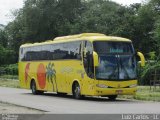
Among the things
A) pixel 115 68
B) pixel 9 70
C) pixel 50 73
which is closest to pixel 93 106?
pixel 115 68

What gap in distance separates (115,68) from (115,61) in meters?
0.37

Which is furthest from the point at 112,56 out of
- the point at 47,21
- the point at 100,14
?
the point at 47,21

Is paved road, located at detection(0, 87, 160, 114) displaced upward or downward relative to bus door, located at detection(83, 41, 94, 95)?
downward

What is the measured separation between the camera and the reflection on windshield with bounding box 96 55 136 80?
2667 cm

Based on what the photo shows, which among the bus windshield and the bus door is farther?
the bus door

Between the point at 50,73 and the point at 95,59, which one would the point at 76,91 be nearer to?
the point at 95,59

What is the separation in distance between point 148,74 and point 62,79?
14446mm

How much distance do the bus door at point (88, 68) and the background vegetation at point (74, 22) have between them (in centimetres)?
3827

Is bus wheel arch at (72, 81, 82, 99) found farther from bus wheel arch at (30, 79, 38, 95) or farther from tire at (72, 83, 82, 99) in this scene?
bus wheel arch at (30, 79, 38, 95)

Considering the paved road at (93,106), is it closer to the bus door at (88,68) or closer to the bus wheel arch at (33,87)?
the bus door at (88,68)

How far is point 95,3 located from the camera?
10169 cm

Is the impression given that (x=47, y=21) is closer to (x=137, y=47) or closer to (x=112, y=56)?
(x=137, y=47)

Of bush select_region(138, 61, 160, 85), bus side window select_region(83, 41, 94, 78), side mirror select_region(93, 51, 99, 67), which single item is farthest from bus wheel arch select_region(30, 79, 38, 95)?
bush select_region(138, 61, 160, 85)

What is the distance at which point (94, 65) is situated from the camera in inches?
1040
